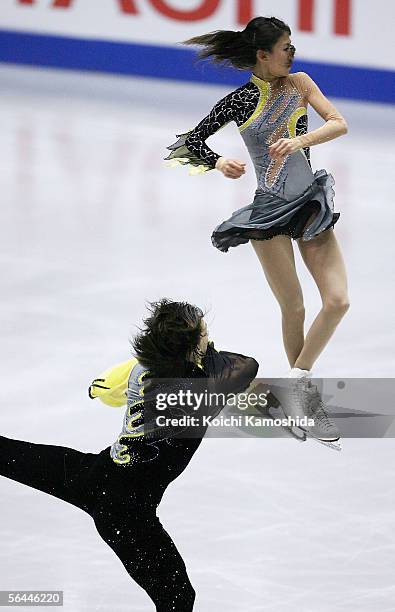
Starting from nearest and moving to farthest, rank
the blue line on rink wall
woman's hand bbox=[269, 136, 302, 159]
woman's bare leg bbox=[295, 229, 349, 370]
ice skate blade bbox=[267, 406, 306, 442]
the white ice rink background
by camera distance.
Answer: the white ice rink background
woman's hand bbox=[269, 136, 302, 159]
woman's bare leg bbox=[295, 229, 349, 370]
ice skate blade bbox=[267, 406, 306, 442]
the blue line on rink wall

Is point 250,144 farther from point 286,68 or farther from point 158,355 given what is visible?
point 158,355

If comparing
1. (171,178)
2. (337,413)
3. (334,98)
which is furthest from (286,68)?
(334,98)

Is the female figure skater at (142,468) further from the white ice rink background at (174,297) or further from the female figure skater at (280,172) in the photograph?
the female figure skater at (280,172)

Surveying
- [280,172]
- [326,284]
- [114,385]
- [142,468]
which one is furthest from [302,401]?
[142,468]

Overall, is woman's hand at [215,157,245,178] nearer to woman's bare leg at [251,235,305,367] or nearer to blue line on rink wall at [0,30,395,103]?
woman's bare leg at [251,235,305,367]

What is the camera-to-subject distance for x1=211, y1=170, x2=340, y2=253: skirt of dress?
4.20 metres

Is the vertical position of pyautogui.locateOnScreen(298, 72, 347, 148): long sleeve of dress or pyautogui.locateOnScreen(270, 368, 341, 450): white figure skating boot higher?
pyautogui.locateOnScreen(298, 72, 347, 148): long sleeve of dress

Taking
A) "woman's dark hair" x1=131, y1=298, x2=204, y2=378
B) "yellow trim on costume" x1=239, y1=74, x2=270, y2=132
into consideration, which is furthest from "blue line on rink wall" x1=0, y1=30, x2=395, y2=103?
"woman's dark hair" x1=131, y1=298, x2=204, y2=378

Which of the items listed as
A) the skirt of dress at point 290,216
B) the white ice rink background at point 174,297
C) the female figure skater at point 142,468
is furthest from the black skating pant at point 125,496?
the skirt of dress at point 290,216

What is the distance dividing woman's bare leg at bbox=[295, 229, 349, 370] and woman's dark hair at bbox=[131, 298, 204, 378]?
103 centimetres

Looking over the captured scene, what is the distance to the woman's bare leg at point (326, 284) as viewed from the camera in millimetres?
4234

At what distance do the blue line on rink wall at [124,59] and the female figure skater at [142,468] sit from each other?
7.59 meters

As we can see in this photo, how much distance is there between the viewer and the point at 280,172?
13.8ft

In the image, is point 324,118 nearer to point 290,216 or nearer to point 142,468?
point 290,216
